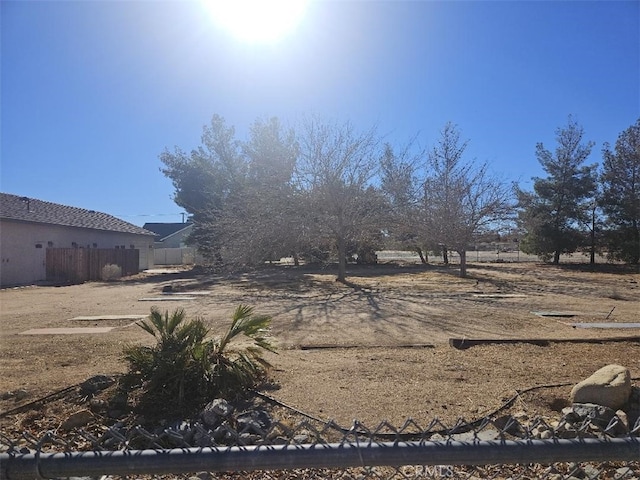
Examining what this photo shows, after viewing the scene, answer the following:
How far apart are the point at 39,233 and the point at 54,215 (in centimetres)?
356

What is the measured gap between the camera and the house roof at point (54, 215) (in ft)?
78.2

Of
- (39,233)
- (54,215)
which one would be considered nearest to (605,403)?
(39,233)

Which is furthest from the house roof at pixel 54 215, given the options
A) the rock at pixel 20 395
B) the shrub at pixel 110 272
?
the rock at pixel 20 395

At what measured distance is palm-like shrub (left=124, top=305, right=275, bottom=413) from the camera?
4289 mm

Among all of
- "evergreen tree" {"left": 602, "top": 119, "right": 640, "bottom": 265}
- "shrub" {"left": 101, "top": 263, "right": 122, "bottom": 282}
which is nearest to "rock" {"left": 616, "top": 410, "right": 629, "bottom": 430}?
"shrub" {"left": 101, "top": 263, "right": 122, "bottom": 282}

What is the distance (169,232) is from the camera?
229ft

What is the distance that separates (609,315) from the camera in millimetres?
11016

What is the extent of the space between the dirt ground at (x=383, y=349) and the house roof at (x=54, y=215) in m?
10.3

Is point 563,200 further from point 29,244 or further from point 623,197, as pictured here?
point 29,244

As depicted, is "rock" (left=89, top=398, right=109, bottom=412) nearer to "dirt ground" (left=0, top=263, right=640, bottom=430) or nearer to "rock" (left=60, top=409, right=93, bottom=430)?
"rock" (left=60, top=409, right=93, bottom=430)

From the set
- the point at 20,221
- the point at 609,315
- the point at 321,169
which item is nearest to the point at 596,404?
the point at 609,315

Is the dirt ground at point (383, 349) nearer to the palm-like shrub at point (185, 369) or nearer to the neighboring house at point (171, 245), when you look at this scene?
the palm-like shrub at point (185, 369)

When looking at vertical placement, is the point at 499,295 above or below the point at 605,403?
below

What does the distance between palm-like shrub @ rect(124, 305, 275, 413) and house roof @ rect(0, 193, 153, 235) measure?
70.5 feet
